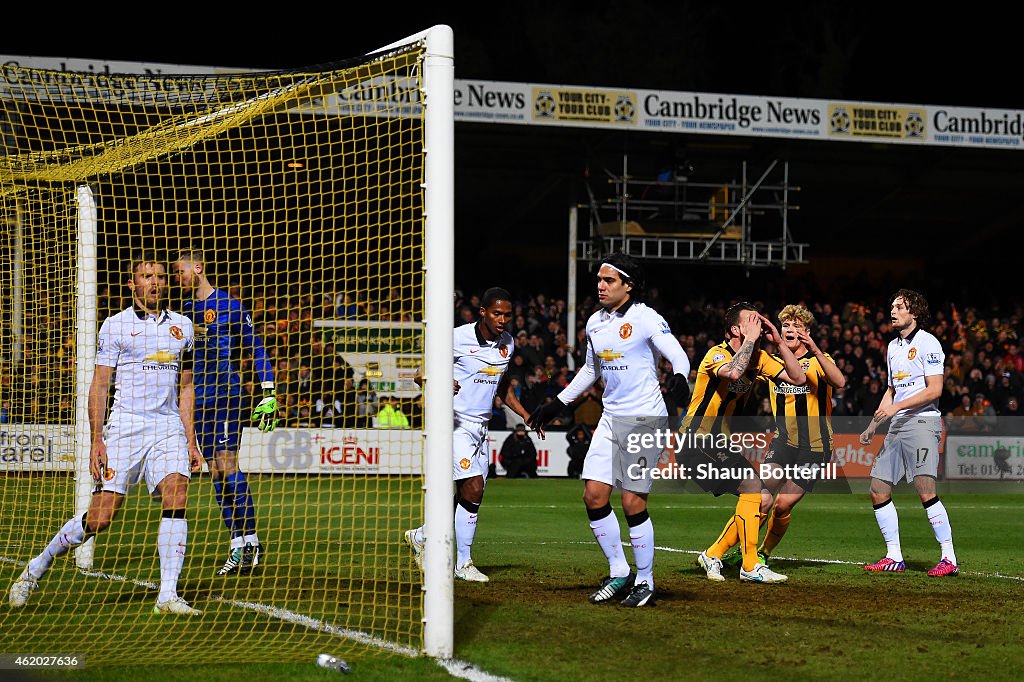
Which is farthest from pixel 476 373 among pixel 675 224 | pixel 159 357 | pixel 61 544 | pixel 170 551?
pixel 675 224

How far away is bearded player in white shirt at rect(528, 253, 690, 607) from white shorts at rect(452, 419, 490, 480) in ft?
5.17

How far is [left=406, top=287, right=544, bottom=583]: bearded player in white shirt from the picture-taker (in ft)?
29.8

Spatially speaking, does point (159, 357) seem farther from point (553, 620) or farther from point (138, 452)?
point (553, 620)

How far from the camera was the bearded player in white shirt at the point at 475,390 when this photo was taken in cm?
909

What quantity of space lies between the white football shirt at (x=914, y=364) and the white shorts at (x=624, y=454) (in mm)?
3078

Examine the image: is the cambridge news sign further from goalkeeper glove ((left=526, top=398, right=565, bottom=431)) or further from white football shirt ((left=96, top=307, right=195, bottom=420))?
white football shirt ((left=96, top=307, right=195, bottom=420))

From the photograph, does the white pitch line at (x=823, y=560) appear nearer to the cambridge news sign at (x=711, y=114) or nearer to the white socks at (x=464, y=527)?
the white socks at (x=464, y=527)

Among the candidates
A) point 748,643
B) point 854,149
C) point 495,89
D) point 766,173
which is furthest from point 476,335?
point 854,149

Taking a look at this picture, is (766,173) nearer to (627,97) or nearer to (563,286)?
(627,97)

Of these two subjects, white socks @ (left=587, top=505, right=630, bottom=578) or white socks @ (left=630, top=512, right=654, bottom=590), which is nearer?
white socks @ (left=630, top=512, right=654, bottom=590)

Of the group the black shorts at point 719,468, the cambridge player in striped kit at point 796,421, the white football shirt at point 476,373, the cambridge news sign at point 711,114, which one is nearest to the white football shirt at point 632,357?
the black shorts at point 719,468

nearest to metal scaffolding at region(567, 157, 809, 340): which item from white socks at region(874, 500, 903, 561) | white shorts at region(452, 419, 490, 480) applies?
white socks at region(874, 500, 903, 561)

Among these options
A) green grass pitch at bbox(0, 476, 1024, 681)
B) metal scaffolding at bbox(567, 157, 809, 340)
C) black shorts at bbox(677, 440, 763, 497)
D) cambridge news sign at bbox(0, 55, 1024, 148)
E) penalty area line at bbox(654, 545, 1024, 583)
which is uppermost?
cambridge news sign at bbox(0, 55, 1024, 148)

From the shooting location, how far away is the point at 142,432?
7.17 meters
